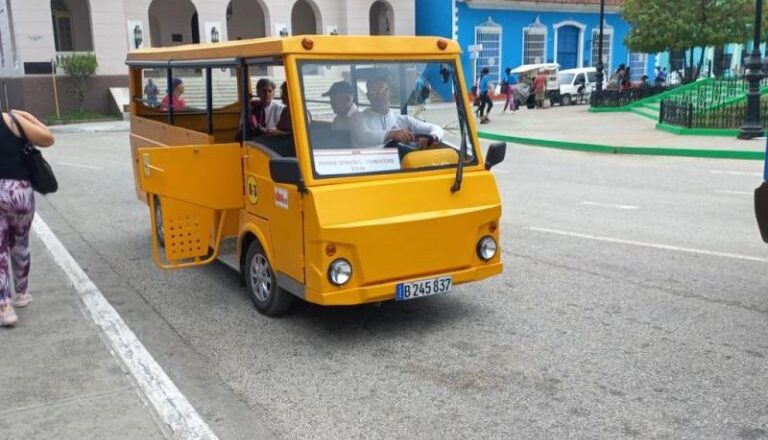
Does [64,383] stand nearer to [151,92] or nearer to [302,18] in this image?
[151,92]

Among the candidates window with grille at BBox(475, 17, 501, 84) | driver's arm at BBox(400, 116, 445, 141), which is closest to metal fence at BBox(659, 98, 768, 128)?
driver's arm at BBox(400, 116, 445, 141)

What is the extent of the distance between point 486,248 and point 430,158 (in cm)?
80

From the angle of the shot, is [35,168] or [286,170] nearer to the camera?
[286,170]

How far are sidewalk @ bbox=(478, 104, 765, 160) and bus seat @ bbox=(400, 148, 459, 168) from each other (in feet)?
37.1

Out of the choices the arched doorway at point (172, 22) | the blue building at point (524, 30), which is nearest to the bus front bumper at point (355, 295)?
the arched doorway at point (172, 22)

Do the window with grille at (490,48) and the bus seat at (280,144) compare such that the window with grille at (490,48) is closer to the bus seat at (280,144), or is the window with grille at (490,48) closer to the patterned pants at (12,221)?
the bus seat at (280,144)

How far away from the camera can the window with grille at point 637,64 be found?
155ft

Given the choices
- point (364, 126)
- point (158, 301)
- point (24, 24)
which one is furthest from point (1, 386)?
point (24, 24)

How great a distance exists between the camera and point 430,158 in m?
5.62

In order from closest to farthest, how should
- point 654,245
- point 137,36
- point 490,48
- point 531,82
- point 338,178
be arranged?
1. point 338,178
2. point 654,245
3. point 137,36
4. point 531,82
5. point 490,48

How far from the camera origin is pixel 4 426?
4152 mm

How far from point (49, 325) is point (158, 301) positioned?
0.94 m

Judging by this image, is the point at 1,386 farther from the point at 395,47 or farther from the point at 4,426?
the point at 395,47

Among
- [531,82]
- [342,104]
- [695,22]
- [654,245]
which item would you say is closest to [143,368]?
[342,104]
